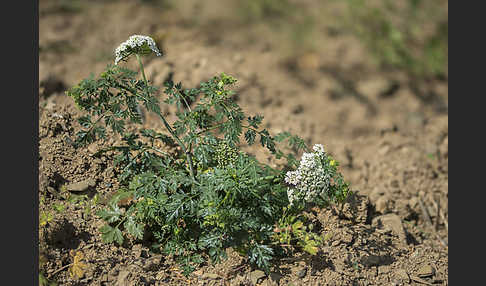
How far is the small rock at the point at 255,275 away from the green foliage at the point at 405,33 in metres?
3.71

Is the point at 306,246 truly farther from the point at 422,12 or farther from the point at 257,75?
the point at 422,12

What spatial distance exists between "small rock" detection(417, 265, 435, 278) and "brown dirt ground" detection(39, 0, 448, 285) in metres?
0.02

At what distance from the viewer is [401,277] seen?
12.7 ft

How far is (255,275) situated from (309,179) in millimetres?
815

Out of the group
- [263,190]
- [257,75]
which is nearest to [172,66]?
[257,75]

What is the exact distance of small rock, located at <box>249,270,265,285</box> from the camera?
3.53m

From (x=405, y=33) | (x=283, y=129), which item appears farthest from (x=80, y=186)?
(x=405, y=33)

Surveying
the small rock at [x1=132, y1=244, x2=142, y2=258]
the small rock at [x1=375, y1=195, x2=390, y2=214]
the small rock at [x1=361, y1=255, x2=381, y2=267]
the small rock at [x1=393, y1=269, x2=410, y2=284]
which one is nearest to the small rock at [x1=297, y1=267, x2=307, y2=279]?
the small rock at [x1=361, y1=255, x2=381, y2=267]

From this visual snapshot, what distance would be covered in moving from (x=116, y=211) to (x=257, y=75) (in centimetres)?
274

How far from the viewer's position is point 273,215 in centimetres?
365

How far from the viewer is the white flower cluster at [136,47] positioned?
3344mm

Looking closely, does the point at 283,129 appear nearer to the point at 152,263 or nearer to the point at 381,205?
the point at 381,205

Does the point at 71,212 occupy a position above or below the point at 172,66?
below

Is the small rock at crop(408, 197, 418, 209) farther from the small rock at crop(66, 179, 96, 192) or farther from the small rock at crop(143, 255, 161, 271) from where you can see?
the small rock at crop(66, 179, 96, 192)
